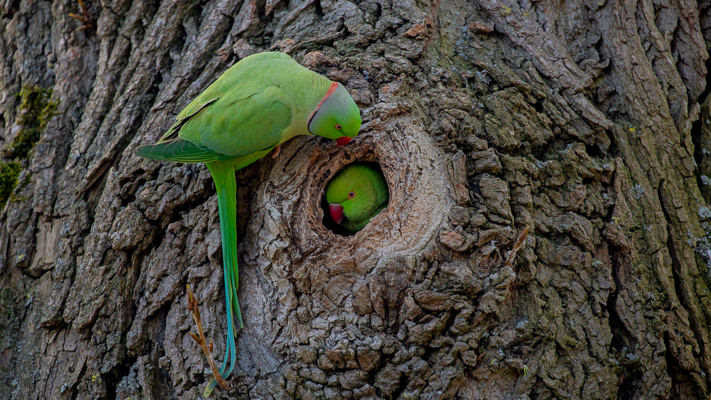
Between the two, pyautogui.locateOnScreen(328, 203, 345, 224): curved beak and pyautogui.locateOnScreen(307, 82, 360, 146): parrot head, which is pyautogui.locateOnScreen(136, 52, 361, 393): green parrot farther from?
pyautogui.locateOnScreen(328, 203, 345, 224): curved beak

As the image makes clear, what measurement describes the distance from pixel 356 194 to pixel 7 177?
1965mm

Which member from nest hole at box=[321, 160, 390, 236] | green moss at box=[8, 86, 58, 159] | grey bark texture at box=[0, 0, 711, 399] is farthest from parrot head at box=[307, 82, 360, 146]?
green moss at box=[8, 86, 58, 159]

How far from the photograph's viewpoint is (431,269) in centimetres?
221

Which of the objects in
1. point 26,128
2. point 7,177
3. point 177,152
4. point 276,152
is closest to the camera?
point 177,152

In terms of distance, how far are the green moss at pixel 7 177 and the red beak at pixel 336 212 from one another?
69.3 inches

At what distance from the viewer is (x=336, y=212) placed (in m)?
2.95

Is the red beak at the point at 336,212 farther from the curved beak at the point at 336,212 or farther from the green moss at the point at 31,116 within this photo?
the green moss at the point at 31,116

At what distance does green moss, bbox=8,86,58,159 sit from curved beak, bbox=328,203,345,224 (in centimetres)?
170

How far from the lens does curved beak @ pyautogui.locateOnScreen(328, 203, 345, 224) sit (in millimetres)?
2932

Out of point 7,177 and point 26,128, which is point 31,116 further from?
point 7,177

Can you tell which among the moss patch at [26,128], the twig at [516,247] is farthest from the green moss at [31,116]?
the twig at [516,247]

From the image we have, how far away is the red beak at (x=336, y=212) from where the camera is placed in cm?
293

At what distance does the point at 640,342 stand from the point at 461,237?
0.93m

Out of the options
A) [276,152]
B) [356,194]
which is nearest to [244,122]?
[276,152]
